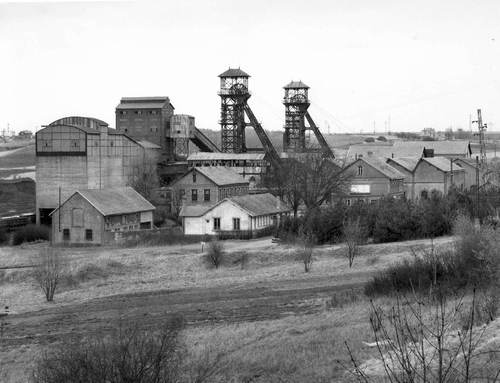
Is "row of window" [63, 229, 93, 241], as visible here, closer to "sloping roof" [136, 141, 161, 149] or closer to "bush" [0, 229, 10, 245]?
"bush" [0, 229, 10, 245]

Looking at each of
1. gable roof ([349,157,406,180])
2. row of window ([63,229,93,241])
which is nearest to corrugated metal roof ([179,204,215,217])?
row of window ([63,229,93,241])

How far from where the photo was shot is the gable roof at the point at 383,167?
56.5 m

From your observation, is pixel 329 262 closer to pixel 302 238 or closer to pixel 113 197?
pixel 302 238

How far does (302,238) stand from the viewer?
117ft

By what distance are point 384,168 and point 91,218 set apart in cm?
2257

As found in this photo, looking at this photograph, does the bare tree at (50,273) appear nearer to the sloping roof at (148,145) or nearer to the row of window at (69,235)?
the row of window at (69,235)

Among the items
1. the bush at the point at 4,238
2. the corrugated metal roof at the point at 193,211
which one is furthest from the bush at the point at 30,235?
the corrugated metal roof at the point at 193,211

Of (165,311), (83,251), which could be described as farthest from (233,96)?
(165,311)

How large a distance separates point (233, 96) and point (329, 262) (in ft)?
128

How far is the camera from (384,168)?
57.9m

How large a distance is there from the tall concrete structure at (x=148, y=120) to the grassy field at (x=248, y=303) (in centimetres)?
2626

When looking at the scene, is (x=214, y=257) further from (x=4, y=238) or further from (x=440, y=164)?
(x=440, y=164)

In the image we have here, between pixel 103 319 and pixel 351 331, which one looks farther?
pixel 103 319

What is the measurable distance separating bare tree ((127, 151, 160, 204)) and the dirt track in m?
28.8
